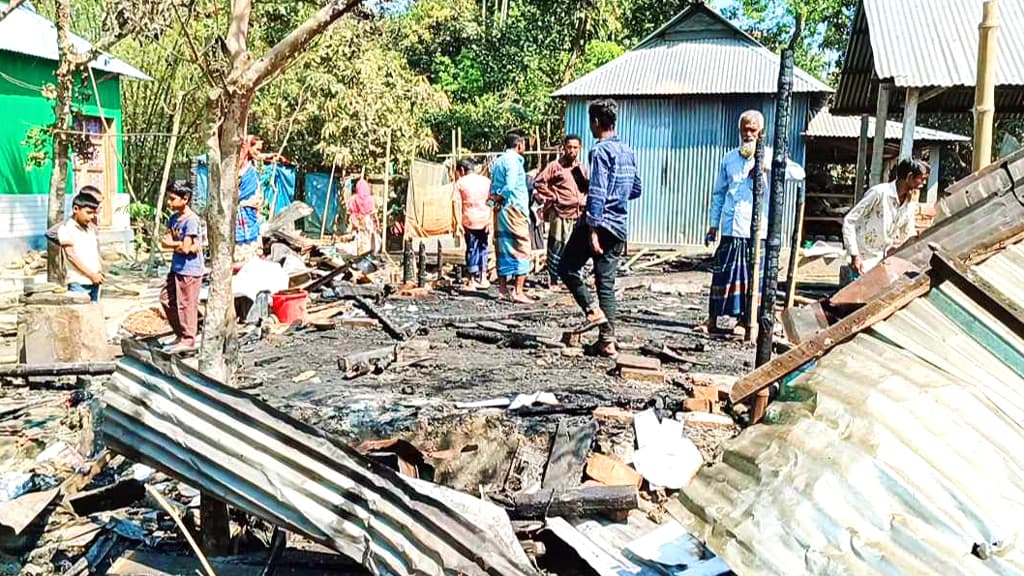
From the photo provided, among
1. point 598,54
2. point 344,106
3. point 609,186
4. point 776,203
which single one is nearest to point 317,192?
point 344,106

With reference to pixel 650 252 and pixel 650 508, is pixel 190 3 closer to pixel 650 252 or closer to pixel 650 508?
pixel 650 508

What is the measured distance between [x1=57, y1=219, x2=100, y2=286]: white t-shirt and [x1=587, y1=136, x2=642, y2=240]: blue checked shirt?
440cm

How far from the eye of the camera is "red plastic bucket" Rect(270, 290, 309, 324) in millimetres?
9234

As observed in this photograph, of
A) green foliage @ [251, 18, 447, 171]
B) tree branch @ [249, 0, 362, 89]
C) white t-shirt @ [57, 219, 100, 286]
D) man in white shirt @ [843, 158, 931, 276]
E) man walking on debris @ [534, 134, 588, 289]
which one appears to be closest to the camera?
tree branch @ [249, 0, 362, 89]

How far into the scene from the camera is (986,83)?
16.8 feet

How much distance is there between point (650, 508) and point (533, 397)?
1.71 meters

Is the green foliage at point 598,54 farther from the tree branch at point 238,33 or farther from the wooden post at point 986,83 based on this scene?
the tree branch at point 238,33

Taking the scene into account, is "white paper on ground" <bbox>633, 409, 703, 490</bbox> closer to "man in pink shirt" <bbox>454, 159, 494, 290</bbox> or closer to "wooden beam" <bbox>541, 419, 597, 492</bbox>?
"wooden beam" <bbox>541, 419, 597, 492</bbox>

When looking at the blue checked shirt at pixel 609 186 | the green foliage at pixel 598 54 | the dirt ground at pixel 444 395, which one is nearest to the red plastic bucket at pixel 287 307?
the dirt ground at pixel 444 395

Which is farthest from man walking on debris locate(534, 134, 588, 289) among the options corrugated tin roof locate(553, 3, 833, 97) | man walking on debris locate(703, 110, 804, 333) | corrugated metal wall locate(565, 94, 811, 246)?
corrugated tin roof locate(553, 3, 833, 97)

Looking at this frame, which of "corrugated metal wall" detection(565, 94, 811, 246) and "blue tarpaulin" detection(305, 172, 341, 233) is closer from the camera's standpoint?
"corrugated metal wall" detection(565, 94, 811, 246)

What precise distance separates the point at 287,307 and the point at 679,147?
1215 centimetres

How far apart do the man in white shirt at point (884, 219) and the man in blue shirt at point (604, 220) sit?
1.81 meters

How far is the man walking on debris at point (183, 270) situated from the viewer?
7438mm
